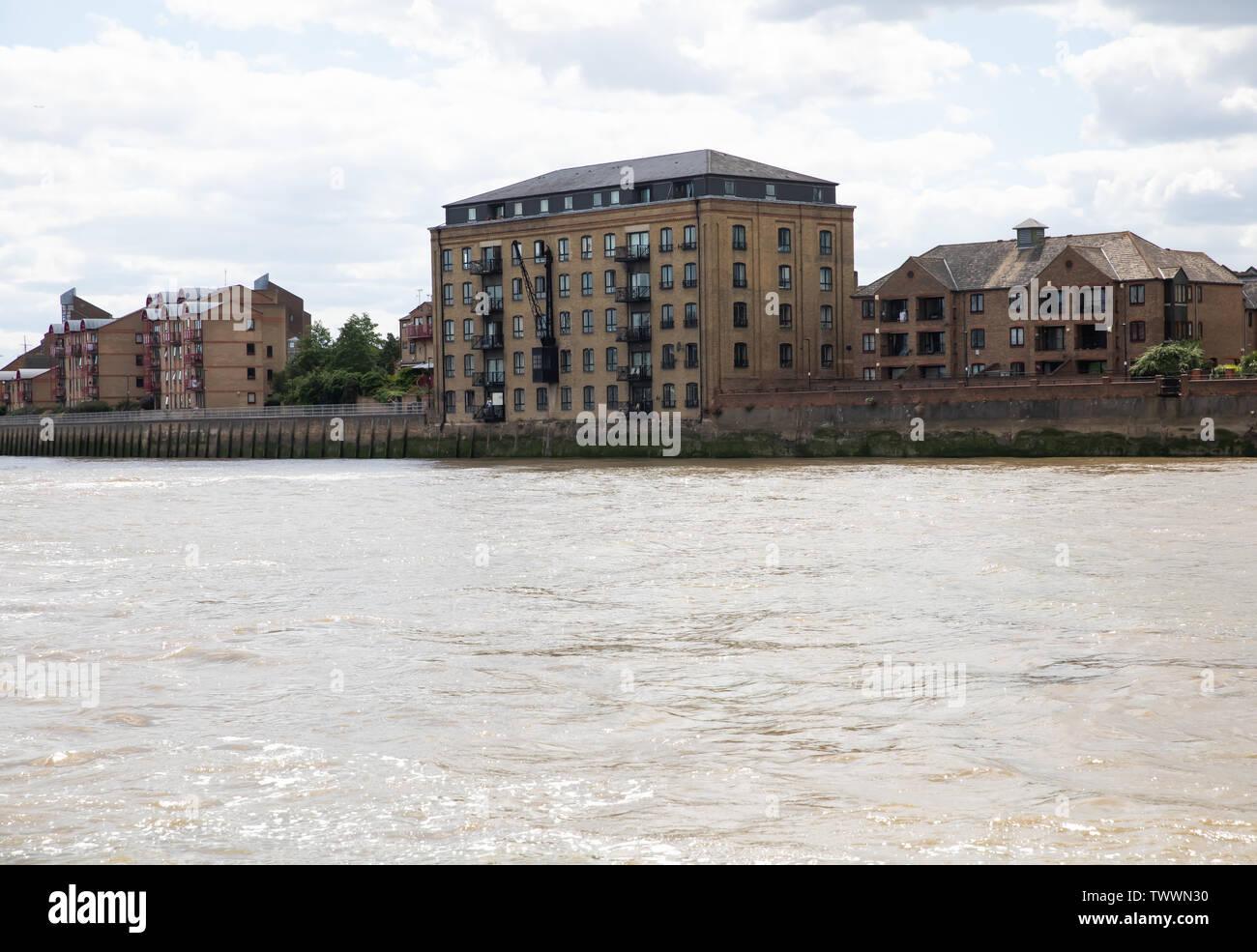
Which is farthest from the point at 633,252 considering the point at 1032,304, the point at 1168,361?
the point at 1168,361

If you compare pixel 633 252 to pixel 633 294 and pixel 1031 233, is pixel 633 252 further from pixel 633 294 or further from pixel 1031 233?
pixel 1031 233

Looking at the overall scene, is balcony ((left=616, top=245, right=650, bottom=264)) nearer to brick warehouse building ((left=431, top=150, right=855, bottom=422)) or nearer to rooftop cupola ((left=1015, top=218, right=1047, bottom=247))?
brick warehouse building ((left=431, top=150, right=855, bottom=422))

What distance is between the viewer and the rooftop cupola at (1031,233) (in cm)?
8438

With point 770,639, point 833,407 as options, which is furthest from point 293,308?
point 770,639

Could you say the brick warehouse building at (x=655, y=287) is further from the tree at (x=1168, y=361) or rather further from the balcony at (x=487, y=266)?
the tree at (x=1168, y=361)

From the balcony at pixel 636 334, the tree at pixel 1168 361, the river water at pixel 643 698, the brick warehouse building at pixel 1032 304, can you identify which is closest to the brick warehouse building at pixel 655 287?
the balcony at pixel 636 334

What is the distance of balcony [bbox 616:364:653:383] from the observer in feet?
260

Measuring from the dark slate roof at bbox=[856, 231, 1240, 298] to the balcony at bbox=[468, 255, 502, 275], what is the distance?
2291 cm

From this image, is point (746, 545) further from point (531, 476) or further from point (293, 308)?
point (293, 308)

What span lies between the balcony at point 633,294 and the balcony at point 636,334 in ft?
5.46

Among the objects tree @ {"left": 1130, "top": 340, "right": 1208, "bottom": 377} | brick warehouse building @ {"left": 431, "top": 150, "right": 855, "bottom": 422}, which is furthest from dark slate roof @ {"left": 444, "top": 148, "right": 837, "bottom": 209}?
tree @ {"left": 1130, "top": 340, "right": 1208, "bottom": 377}

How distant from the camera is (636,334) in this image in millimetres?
79750
